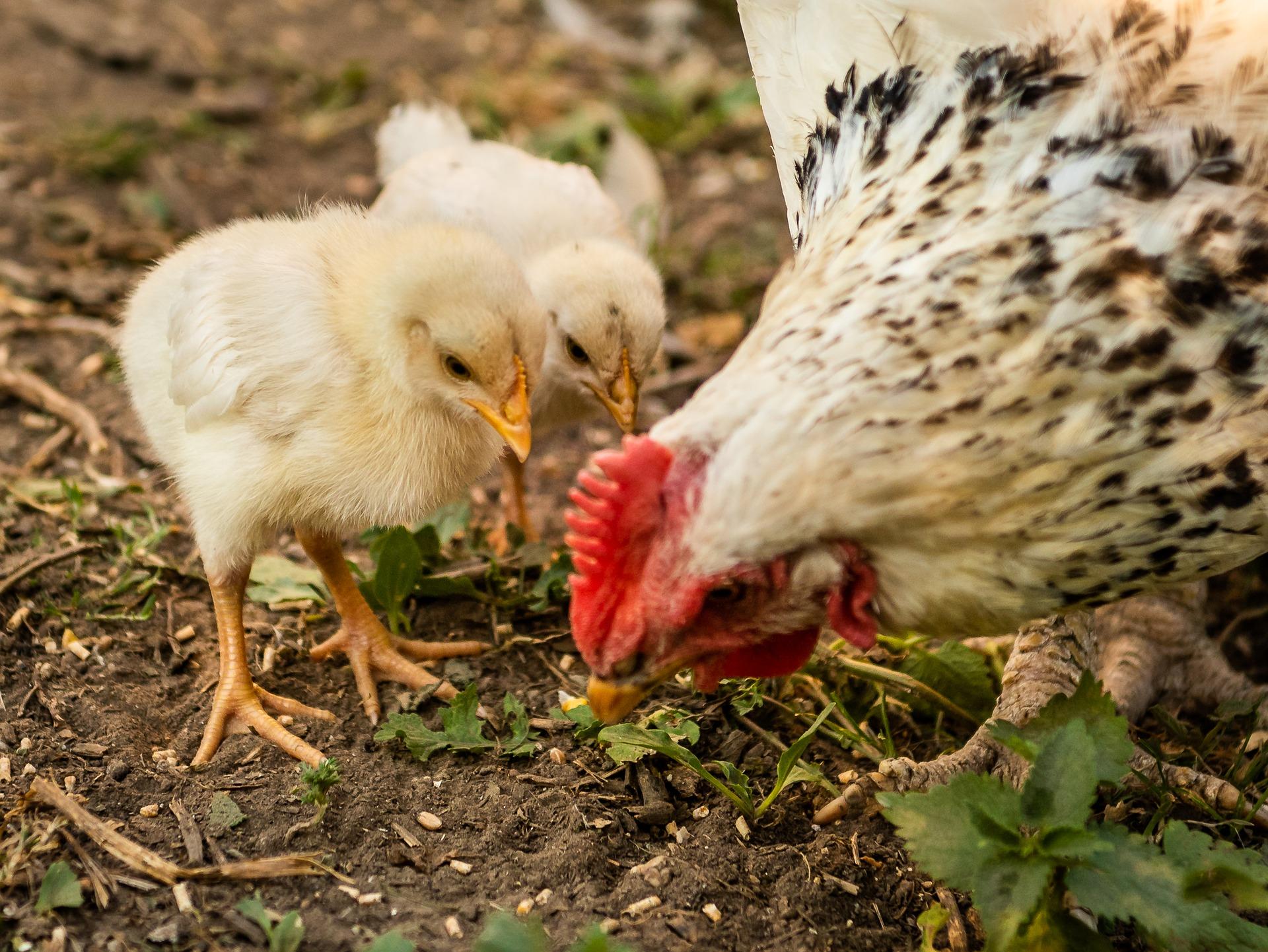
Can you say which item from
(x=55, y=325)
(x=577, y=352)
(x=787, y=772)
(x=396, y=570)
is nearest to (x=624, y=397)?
(x=577, y=352)

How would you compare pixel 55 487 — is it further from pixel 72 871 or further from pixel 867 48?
pixel 867 48

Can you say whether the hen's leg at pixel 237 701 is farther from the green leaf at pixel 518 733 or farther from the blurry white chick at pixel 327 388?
the green leaf at pixel 518 733

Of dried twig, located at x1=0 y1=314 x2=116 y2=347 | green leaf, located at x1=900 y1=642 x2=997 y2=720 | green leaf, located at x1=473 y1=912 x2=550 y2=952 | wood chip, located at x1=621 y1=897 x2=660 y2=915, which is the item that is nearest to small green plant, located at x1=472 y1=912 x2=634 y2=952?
green leaf, located at x1=473 y1=912 x2=550 y2=952

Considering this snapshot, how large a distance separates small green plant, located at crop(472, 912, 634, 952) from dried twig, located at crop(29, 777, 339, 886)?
408 millimetres

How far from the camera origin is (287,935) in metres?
1.87

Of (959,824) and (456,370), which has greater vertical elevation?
(456,370)

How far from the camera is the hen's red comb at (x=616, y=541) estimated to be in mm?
1789

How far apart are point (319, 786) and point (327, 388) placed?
753 mm

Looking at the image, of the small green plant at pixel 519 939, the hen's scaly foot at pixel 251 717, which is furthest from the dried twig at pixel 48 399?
the small green plant at pixel 519 939

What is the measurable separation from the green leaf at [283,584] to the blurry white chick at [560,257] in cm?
62

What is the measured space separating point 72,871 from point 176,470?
872 mm

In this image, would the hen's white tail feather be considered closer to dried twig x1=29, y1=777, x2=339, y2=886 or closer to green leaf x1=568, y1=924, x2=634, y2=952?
dried twig x1=29, y1=777, x2=339, y2=886

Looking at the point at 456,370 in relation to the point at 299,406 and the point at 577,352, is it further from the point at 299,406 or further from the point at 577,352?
the point at 577,352

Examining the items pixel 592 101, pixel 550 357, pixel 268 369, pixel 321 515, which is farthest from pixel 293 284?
pixel 592 101
